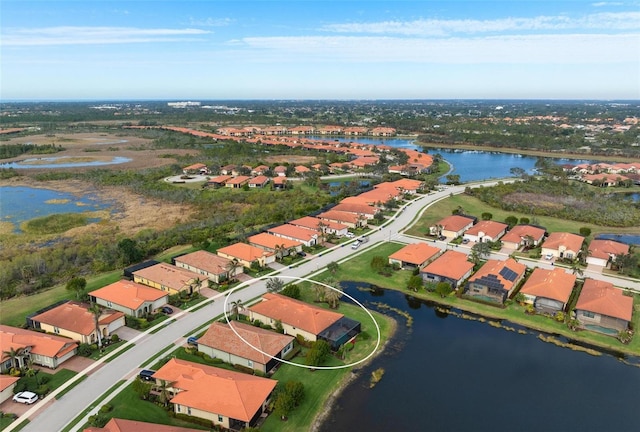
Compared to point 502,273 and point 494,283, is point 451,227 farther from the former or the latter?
point 494,283

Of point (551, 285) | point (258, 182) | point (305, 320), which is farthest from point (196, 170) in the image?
point (551, 285)

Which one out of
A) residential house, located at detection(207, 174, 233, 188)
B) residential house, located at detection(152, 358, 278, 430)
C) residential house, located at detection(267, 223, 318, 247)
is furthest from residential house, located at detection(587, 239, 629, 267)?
residential house, located at detection(207, 174, 233, 188)

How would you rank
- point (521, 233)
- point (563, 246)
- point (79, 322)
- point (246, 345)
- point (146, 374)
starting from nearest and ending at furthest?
point (146, 374)
point (246, 345)
point (79, 322)
point (563, 246)
point (521, 233)

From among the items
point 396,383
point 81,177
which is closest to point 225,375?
point 396,383

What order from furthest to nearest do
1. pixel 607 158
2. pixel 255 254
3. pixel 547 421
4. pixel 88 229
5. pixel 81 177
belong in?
pixel 607 158 → pixel 81 177 → pixel 88 229 → pixel 255 254 → pixel 547 421

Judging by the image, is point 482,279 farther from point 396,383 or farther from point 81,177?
point 81,177

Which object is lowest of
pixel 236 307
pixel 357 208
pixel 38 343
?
pixel 38 343
